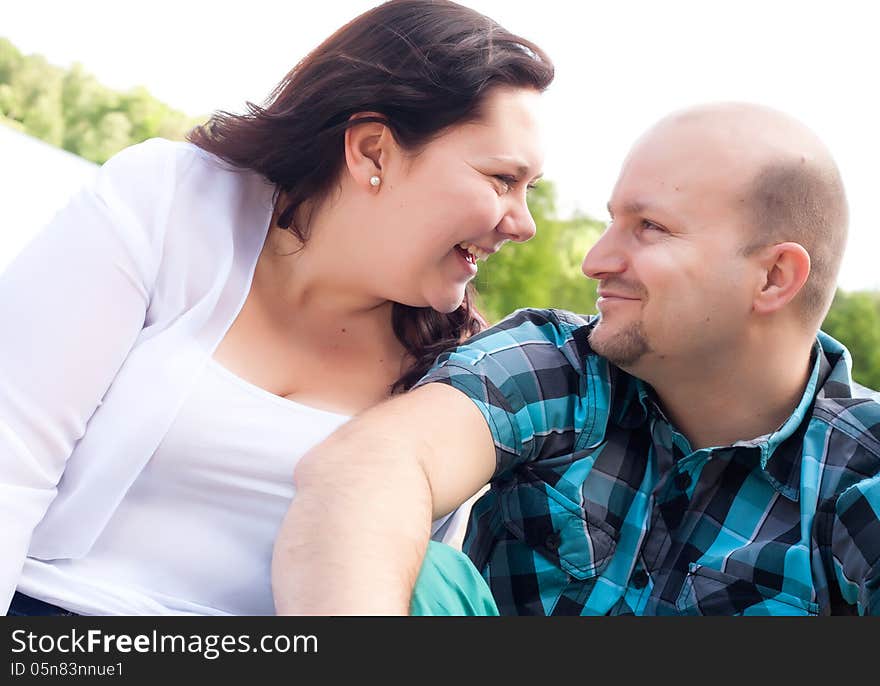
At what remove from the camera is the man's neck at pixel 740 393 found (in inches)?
66.6

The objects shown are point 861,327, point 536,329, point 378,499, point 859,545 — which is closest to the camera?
point 378,499

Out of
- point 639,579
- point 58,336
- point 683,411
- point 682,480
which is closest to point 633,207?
point 683,411

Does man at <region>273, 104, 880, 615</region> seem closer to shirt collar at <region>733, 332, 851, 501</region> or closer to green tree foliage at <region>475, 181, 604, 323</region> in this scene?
shirt collar at <region>733, 332, 851, 501</region>

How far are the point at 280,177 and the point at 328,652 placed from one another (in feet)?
3.13

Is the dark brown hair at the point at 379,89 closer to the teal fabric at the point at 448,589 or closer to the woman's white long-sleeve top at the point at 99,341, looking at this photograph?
the woman's white long-sleeve top at the point at 99,341

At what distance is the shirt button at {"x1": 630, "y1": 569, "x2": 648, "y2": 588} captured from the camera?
1.63m

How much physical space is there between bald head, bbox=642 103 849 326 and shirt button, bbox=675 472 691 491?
0.35m

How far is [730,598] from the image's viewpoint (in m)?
1.54

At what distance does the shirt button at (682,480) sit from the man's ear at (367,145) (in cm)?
73

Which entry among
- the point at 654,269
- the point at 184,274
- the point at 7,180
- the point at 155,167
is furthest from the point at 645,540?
the point at 7,180

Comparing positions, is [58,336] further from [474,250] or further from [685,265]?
[685,265]

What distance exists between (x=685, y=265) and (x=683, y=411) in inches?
10.1

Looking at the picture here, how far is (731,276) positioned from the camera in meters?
1.67

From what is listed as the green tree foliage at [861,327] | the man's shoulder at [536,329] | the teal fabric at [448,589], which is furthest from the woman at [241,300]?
the green tree foliage at [861,327]
